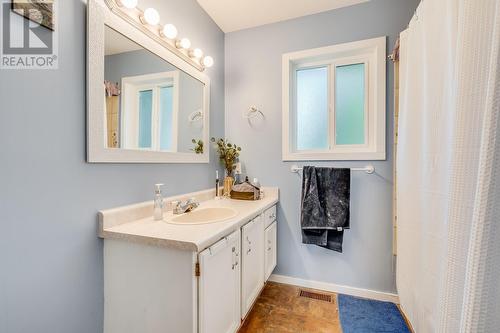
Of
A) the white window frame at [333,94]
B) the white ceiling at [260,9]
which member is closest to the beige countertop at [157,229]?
the white window frame at [333,94]

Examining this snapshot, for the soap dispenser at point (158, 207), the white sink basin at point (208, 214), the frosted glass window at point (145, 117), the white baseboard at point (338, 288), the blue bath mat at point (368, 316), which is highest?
the frosted glass window at point (145, 117)

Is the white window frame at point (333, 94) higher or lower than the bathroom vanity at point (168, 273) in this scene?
higher

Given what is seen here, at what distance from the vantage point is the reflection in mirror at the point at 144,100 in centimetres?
107

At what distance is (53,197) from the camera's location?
83cm

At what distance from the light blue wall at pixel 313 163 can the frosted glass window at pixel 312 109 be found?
23cm

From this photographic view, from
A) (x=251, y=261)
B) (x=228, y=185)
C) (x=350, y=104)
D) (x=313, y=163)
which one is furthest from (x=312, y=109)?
(x=251, y=261)

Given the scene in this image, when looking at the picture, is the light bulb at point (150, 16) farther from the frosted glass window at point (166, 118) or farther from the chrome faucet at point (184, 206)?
the chrome faucet at point (184, 206)

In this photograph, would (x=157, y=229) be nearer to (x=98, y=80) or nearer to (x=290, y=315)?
(x=98, y=80)

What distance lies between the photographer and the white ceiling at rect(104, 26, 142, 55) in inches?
40.6

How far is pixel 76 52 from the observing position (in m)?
0.92

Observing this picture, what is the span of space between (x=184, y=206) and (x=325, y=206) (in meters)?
1.16

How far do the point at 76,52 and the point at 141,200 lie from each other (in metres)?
0.76

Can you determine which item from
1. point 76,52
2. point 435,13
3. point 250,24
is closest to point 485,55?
point 435,13

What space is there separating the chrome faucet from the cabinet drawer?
574 mm
